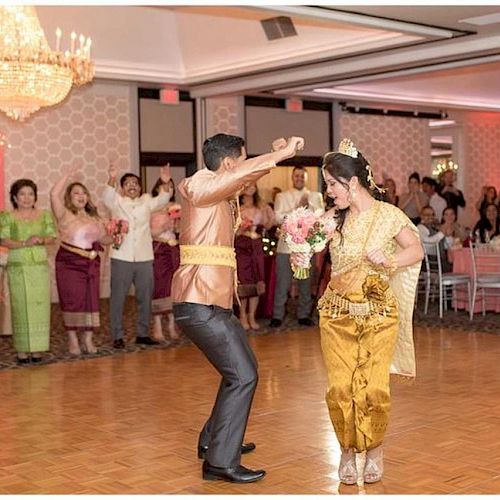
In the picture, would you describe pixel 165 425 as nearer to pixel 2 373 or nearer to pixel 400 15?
pixel 2 373

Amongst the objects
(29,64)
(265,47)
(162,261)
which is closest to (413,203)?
(265,47)

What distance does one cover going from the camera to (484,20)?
27.3 ft

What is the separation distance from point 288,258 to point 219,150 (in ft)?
18.2

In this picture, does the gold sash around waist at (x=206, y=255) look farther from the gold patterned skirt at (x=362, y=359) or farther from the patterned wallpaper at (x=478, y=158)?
the patterned wallpaper at (x=478, y=158)

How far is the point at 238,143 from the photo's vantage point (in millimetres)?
4328

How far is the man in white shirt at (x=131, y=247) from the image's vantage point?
8320mm

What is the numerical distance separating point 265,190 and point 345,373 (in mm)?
10156

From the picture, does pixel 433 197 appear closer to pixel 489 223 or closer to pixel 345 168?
pixel 489 223

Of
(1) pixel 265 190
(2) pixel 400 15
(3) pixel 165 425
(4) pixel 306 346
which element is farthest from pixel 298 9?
(1) pixel 265 190

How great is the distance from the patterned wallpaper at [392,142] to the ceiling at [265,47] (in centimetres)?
191

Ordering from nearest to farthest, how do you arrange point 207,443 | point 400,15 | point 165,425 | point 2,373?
point 207,443
point 165,425
point 2,373
point 400,15

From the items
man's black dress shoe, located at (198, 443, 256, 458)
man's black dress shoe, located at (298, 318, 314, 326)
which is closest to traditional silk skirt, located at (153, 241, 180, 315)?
man's black dress shoe, located at (298, 318, 314, 326)

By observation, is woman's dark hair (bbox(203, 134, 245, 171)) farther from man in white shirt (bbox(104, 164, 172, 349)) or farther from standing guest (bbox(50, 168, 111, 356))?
man in white shirt (bbox(104, 164, 172, 349))

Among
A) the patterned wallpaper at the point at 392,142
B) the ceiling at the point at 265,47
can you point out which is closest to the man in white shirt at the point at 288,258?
the ceiling at the point at 265,47
